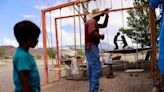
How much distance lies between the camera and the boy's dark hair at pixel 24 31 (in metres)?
3.84

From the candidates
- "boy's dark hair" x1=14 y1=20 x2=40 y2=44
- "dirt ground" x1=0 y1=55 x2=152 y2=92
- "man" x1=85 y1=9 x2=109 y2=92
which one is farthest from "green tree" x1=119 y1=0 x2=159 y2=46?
"boy's dark hair" x1=14 y1=20 x2=40 y2=44

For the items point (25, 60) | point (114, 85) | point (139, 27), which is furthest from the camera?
point (139, 27)

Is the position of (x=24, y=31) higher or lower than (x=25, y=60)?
higher

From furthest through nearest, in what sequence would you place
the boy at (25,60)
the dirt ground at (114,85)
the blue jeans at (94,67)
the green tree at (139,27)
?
the green tree at (139,27) → the dirt ground at (114,85) → the blue jeans at (94,67) → the boy at (25,60)

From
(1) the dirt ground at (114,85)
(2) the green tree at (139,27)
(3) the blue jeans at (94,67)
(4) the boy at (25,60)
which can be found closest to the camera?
(4) the boy at (25,60)

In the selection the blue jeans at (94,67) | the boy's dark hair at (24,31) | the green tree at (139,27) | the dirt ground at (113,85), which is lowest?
the dirt ground at (113,85)

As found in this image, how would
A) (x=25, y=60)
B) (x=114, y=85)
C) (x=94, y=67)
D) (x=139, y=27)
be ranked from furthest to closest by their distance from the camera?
1. (x=139, y=27)
2. (x=114, y=85)
3. (x=94, y=67)
4. (x=25, y=60)

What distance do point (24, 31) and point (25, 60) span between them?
28 cm

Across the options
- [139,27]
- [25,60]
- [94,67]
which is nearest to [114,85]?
[94,67]

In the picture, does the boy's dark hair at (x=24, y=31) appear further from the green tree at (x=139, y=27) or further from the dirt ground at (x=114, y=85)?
the green tree at (x=139, y=27)

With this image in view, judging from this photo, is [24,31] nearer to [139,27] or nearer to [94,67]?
[94,67]

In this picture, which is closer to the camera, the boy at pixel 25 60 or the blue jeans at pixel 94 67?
the boy at pixel 25 60

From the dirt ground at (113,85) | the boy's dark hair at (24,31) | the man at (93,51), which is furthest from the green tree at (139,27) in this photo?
the boy's dark hair at (24,31)

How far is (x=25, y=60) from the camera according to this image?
380 cm
